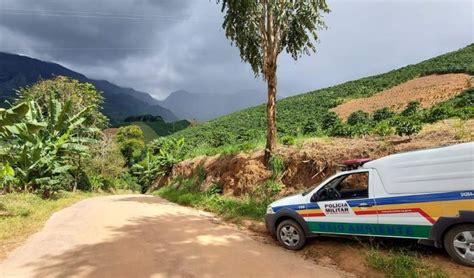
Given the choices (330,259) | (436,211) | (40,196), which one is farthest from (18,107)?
(436,211)

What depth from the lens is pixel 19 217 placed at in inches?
405

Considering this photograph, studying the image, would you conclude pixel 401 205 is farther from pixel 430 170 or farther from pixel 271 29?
pixel 271 29

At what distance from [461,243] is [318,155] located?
627cm

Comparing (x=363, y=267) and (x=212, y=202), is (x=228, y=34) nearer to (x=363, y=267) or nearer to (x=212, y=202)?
(x=212, y=202)

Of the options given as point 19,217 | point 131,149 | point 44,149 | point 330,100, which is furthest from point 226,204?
point 131,149

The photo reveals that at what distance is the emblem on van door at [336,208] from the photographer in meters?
6.74

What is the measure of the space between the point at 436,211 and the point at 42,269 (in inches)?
272

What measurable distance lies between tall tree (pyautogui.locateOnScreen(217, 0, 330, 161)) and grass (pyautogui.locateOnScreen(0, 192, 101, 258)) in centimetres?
813

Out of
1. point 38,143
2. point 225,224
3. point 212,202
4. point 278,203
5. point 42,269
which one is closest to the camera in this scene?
point 42,269

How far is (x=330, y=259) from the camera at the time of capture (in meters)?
6.73

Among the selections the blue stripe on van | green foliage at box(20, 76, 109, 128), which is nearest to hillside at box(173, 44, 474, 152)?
green foliage at box(20, 76, 109, 128)

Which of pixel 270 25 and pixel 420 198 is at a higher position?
pixel 270 25

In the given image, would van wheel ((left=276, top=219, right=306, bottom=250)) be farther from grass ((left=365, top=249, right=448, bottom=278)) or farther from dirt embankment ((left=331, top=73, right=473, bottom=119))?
dirt embankment ((left=331, top=73, right=473, bottom=119))

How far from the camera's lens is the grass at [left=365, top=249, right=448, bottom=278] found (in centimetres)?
540
